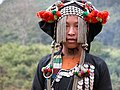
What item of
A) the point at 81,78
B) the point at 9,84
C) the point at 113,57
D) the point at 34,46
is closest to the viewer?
the point at 81,78

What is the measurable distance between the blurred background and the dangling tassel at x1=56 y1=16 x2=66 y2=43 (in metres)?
6.54

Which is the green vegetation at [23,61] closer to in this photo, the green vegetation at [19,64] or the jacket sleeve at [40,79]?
the green vegetation at [19,64]

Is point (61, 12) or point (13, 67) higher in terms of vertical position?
point (61, 12)

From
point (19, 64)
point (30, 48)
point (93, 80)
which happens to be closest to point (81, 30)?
point (93, 80)

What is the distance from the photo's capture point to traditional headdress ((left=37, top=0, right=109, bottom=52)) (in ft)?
9.52

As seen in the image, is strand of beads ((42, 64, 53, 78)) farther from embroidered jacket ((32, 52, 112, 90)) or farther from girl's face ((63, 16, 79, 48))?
girl's face ((63, 16, 79, 48))

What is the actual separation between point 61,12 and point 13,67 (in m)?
10.5

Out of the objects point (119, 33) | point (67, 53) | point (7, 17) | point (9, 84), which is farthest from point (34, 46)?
point (67, 53)

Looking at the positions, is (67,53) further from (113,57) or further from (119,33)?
(119,33)

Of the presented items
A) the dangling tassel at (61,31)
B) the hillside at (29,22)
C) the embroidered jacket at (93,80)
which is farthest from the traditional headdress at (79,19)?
the hillside at (29,22)

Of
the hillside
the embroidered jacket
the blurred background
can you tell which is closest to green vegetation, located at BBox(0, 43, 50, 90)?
the blurred background

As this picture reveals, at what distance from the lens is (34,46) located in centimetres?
1441

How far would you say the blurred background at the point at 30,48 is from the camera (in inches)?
476

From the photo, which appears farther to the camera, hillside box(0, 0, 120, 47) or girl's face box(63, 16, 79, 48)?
hillside box(0, 0, 120, 47)
